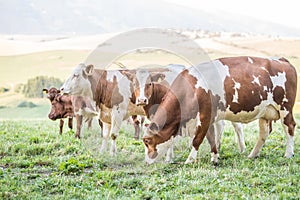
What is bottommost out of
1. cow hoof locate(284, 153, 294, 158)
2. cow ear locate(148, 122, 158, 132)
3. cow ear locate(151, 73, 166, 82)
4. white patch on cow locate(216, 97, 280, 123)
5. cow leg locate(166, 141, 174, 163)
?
cow leg locate(166, 141, 174, 163)

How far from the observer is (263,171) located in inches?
316

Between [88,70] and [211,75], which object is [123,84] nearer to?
[88,70]

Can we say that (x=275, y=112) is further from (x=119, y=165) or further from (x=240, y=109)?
(x=119, y=165)

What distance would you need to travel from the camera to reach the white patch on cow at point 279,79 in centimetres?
939

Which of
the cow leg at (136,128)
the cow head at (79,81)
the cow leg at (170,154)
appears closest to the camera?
the cow leg at (170,154)

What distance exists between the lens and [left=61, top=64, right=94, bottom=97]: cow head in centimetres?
1055

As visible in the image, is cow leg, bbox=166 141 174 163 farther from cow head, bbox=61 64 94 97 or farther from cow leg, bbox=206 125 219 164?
cow head, bbox=61 64 94 97

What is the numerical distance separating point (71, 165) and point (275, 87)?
13.8ft

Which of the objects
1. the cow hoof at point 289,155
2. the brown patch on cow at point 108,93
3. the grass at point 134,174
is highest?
the brown patch on cow at point 108,93

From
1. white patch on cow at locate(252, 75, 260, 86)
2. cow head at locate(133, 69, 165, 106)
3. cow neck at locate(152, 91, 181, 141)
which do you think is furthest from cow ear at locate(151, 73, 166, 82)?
white patch on cow at locate(252, 75, 260, 86)

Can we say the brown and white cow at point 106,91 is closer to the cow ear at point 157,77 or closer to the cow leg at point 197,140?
the cow ear at point 157,77

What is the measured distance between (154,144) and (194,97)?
3.71 ft

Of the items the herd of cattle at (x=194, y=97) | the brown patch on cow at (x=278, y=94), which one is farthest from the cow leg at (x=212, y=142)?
the brown patch on cow at (x=278, y=94)

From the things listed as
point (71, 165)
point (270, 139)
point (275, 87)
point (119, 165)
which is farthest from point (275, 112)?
point (71, 165)
